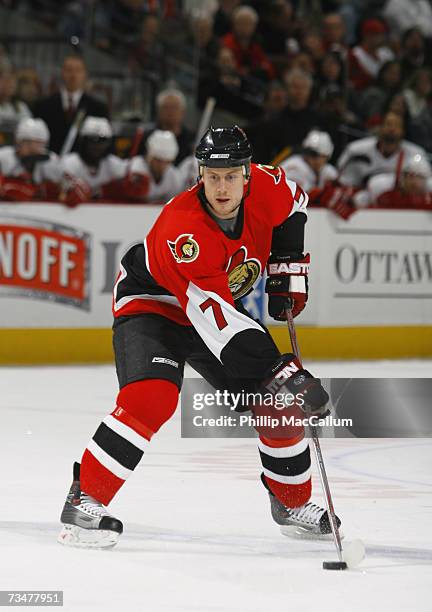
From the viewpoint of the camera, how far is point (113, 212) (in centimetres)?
796

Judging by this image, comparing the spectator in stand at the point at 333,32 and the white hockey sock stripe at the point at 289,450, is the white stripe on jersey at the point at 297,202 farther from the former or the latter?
the spectator in stand at the point at 333,32

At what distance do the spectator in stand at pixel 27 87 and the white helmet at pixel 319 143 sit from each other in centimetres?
181

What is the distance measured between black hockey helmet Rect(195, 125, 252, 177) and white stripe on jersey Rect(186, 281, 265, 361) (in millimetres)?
325

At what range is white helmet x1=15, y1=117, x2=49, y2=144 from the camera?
26.9ft

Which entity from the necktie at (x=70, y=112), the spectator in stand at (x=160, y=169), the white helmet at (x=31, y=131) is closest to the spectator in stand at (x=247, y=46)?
the necktie at (x=70, y=112)

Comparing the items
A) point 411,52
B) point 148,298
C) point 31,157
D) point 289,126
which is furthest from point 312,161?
point 148,298

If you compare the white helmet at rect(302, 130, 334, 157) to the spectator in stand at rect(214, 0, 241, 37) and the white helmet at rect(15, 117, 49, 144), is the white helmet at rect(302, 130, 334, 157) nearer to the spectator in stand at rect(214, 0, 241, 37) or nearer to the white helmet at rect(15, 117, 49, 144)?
the white helmet at rect(15, 117, 49, 144)

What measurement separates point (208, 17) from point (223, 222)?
6.80m

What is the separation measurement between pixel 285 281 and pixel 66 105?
16.7 ft

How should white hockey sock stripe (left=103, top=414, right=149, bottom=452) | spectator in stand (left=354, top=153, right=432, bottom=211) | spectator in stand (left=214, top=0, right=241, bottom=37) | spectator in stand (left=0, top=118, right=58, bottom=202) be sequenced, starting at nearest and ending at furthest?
white hockey sock stripe (left=103, top=414, right=149, bottom=452) → spectator in stand (left=0, top=118, right=58, bottom=202) → spectator in stand (left=354, top=153, right=432, bottom=211) → spectator in stand (left=214, top=0, right=241, bottom=37)

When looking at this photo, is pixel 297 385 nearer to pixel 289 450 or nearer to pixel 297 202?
pixel 289 450

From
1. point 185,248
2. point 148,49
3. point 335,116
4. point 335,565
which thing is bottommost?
point 335,565

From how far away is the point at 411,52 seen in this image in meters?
11.2

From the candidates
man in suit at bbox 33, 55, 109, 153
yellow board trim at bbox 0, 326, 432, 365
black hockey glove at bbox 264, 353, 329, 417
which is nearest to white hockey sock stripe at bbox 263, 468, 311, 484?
black hockey glove at bbox 264, 353, 329, 417
